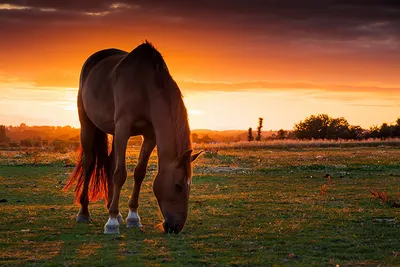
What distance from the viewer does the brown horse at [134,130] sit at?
8141 millimetres

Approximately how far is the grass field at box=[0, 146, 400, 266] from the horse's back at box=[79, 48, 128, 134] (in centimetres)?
192

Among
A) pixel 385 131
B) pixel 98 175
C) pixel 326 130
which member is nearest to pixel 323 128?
pixel 326 130

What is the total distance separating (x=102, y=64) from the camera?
10453 mm

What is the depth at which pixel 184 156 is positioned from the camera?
7938 mm

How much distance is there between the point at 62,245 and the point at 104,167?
318 centimetres

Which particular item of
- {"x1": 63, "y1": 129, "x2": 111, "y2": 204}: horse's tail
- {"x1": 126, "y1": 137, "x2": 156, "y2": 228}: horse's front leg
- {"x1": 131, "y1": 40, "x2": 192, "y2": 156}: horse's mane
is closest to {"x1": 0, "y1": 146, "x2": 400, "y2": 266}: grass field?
{"x1": 126, "y1": 137, "x2": 156, "y2": 228}: horse's front leg

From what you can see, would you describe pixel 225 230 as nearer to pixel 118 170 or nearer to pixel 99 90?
pixel 118 170

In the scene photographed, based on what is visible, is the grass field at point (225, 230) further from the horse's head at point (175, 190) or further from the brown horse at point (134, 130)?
the brown horse at point (134, 130)

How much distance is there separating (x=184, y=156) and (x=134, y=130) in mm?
1436

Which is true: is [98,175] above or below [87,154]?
below

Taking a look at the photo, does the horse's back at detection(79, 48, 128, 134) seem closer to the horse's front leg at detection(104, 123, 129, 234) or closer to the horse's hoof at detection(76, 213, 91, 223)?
the horse's front leg at detection(104, 123, 129, 234)

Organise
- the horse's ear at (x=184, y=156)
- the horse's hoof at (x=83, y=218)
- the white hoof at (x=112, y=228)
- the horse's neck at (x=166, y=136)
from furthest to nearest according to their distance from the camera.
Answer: the horse's hoof at (x=83, y=218)
the white hoof at (x=112, y=228)
the horse's neck at (x=166, y=136)
the horse's ear at (x=184, y=156)

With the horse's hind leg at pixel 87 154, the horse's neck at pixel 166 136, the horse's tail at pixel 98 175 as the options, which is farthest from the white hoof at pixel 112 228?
the horse's tail at pixel 98 175

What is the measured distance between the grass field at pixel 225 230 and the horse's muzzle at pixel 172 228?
0.10 m
